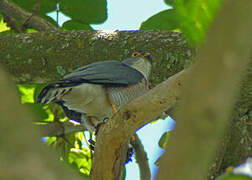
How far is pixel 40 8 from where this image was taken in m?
4.57

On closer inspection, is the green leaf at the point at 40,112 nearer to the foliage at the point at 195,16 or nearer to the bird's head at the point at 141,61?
the bird's head at the point at 141,61

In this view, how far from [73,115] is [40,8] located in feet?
4.89

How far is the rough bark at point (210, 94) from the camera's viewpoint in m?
0.55

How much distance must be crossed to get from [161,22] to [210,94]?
12.0ft

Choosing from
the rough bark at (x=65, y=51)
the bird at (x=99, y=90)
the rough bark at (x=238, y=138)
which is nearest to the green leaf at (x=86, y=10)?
the rough bark at (x=65, y=51)

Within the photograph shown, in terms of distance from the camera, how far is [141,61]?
13.7 ft

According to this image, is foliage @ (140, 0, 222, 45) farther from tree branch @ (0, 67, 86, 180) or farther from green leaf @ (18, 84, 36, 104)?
green leaf @ (18, 84, 36, 104)

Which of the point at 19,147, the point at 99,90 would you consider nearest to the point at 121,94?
the point at 99,90

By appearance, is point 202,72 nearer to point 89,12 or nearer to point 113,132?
point 113,132

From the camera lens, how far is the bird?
343 centimetres

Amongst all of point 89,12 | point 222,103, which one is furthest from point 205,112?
point 89,12

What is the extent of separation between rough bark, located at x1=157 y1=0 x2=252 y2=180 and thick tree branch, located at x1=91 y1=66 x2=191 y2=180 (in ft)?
4.12

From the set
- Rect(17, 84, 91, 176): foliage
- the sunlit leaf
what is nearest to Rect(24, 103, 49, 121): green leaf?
Rect(17, 84, 91, 176): foliage

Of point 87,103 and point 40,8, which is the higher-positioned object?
point 40,8
